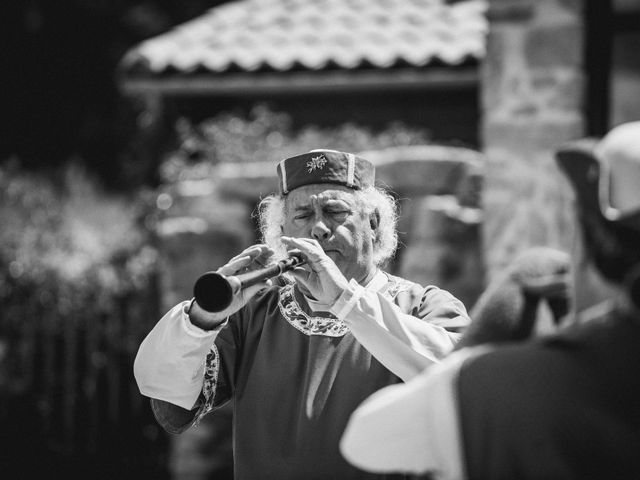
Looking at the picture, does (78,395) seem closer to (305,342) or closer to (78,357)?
(78,357)

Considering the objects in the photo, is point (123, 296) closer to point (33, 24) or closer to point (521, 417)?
point (521, 417)

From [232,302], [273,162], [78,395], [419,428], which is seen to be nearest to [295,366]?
[232,302]

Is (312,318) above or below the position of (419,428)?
below

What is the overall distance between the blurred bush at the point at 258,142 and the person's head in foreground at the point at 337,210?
7.75 ft

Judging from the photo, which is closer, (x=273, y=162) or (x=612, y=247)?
(x=612, y=247)

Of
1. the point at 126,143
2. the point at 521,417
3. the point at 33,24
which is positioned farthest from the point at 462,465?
the point at 33,24

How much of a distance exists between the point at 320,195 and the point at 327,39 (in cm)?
374

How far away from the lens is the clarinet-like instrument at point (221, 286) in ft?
7.66

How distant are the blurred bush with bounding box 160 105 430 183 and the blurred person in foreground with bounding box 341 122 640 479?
3.74m

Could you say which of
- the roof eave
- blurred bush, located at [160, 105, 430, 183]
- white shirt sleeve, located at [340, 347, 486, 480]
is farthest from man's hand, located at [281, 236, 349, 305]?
the roof eave

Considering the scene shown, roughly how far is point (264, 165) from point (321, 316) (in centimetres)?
258

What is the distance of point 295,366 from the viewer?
2592mm

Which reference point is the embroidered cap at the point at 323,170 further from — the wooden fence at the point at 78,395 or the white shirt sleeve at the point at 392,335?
the wooden fence at the point at 78,395

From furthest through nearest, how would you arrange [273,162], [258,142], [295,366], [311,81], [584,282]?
1. [311,81]
2. [258,142]
3. [273,162]
4. [295,366]
5. [584,282]
